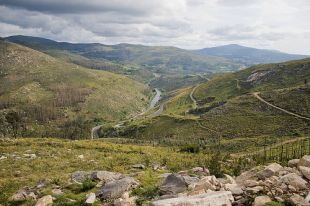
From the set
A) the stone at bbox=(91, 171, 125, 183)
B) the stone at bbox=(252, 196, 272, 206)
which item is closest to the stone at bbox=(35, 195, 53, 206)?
the stone at bbox=(91, 171, 125, 183)

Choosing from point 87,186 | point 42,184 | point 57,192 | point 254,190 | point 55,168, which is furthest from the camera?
point 55,168

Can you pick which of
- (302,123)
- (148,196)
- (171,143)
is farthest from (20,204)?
(302,123)

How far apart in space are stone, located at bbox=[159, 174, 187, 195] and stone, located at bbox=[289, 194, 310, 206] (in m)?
10.1

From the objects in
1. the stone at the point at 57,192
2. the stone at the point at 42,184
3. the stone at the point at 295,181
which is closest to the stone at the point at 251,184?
the stone at the point at 295,181

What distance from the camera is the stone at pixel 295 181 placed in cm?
2711

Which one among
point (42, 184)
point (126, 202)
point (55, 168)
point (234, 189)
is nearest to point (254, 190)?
point (234, 189)

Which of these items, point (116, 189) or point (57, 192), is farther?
point (57, 192)

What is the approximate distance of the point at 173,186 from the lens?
105 ft

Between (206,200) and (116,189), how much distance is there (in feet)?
37.1

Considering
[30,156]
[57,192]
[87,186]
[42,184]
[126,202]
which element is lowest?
[30,156]

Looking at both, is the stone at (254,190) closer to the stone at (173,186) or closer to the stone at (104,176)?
the stone at (173,186)

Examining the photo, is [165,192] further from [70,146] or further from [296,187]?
[70,146]

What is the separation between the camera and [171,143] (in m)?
169

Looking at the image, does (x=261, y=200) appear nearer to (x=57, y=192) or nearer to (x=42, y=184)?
(x=57, y=192)
